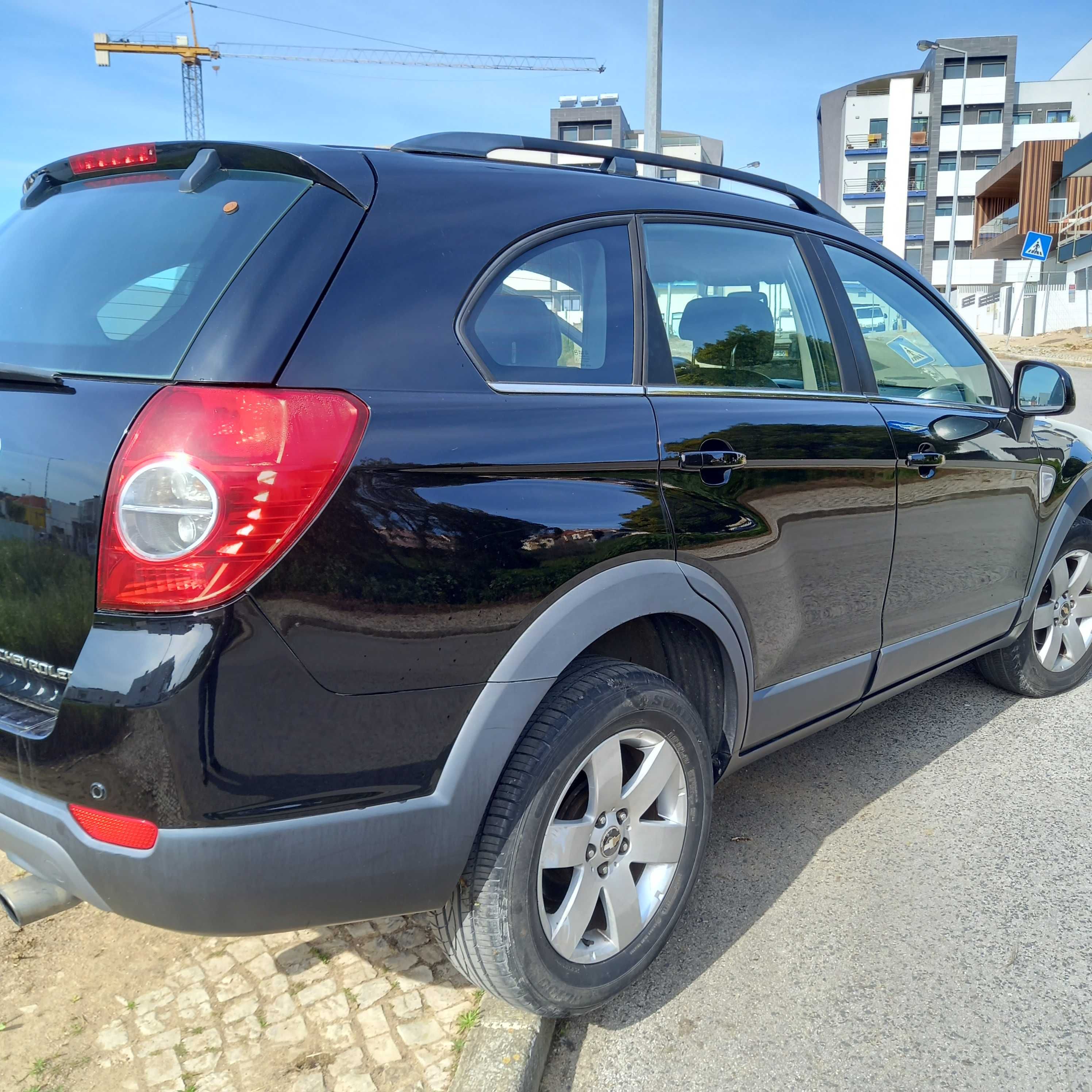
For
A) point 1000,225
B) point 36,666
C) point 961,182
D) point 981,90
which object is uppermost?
point 981,90

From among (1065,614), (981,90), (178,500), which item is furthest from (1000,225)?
(178,500)

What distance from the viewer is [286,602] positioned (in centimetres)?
159

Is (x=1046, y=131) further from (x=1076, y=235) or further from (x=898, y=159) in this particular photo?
(x=1076, y=235)

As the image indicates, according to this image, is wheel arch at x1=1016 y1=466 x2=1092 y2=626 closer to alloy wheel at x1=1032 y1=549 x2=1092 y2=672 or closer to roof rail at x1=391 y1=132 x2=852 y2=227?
alloy wheel at x1=1032 y1=549 x2=1092 y2=672

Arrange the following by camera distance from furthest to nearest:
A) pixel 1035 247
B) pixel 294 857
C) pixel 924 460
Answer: pixel 1035 247
pixel 924 460
pixel 294 857

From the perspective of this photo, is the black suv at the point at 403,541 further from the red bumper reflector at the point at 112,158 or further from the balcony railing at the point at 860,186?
the balcony railing at the point at 860,186

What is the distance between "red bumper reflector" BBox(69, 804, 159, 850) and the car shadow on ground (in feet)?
3.78

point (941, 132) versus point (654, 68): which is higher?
point (941, 132)

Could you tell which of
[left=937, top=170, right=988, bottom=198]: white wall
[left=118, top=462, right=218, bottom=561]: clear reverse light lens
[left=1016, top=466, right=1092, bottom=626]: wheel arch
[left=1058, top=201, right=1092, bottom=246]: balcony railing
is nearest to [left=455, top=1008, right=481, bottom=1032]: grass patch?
[left=118, top=462, right=218, bottom=561]: clear reverse light lens

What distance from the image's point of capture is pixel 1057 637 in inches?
164

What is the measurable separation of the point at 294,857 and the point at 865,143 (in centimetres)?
6883

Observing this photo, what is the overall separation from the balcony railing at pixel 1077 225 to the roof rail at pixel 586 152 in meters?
43.7

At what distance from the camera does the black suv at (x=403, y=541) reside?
1.59 meters

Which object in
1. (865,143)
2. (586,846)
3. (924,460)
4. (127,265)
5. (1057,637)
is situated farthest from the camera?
(865,143)
